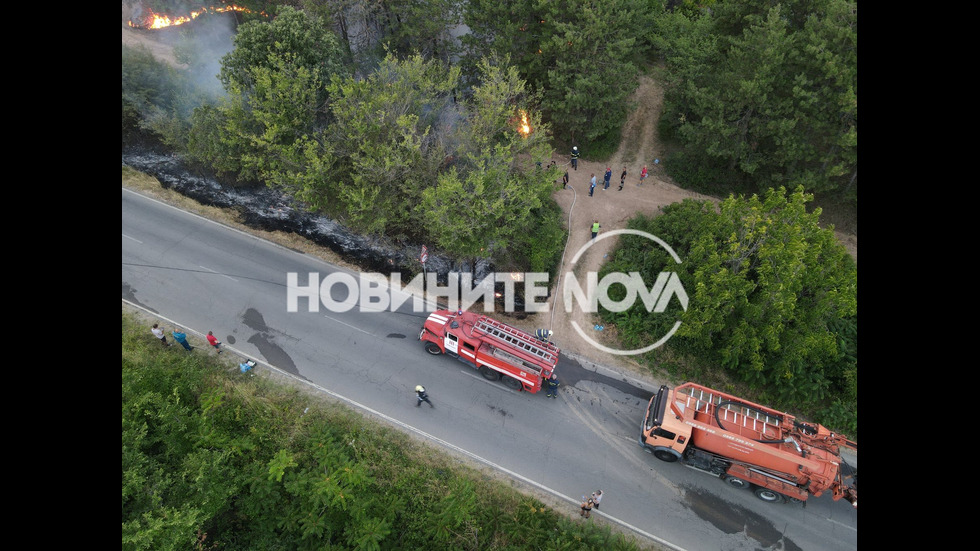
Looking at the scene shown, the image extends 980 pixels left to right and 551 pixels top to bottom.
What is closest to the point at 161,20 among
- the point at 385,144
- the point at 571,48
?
the point at 385,144

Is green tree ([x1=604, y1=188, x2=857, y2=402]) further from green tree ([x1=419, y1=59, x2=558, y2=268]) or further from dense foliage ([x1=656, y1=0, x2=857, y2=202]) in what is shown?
green tree ([x1=419, y1=59, x2=558, y2=268])

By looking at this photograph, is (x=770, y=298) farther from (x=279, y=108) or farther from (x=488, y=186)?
(x=279, y=108)

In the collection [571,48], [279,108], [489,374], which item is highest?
[571,48]

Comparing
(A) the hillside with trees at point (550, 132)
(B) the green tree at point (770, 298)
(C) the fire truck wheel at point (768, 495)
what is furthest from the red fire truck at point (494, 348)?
(C) the fire truck wheel at point (768, 495)

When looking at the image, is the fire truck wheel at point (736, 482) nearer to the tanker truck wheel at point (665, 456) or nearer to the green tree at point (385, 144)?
the tanker truck wheel at point (665, 456)
